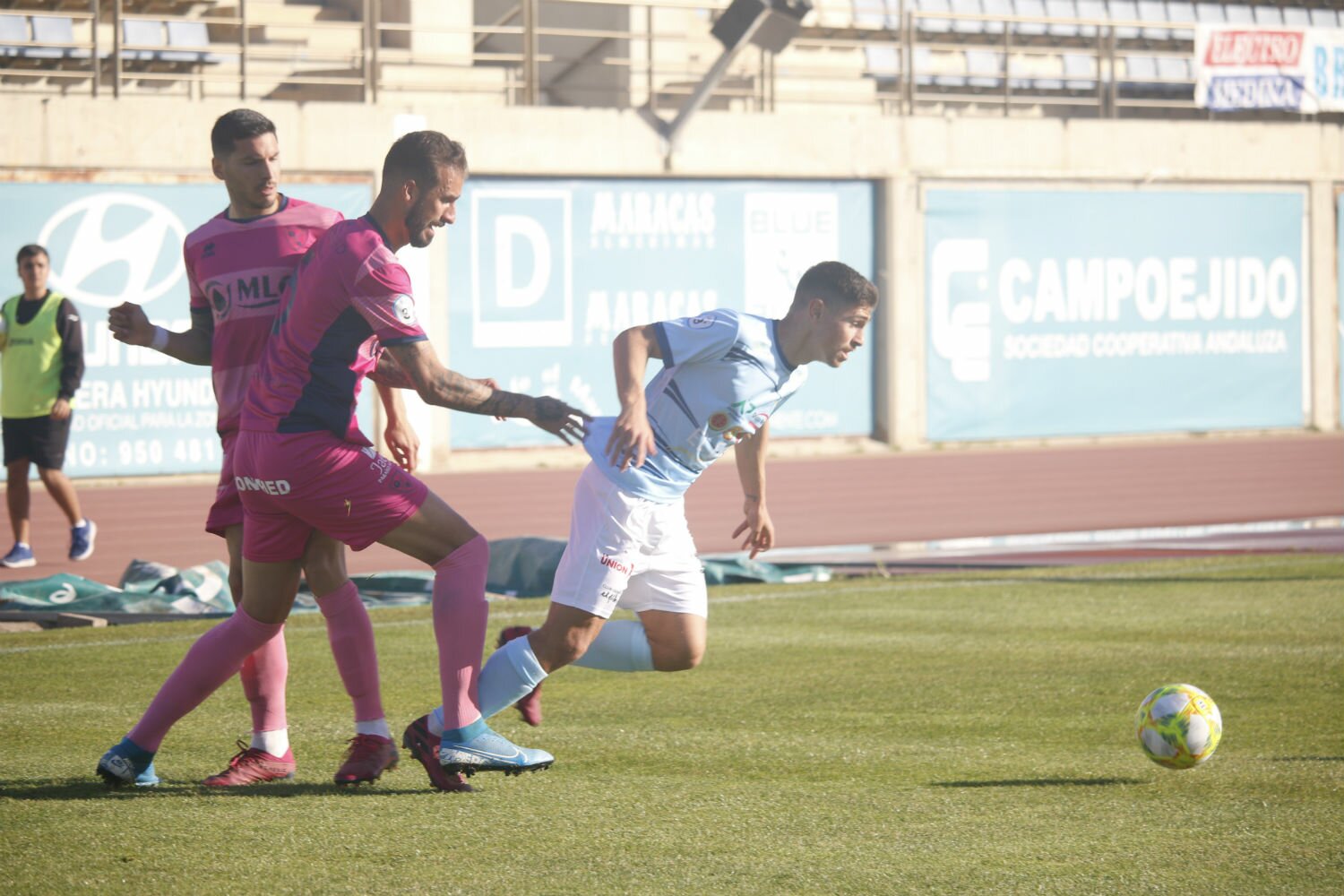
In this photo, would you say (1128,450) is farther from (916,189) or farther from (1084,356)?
(916,189)

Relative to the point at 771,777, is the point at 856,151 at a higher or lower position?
higher

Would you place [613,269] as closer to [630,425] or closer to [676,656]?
[676,656]

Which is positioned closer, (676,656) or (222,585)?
(676,656)

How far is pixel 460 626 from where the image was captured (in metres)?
5.31

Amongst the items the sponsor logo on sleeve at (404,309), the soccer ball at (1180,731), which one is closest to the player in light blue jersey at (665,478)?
the sponsor logo on sleeve at (404,309)

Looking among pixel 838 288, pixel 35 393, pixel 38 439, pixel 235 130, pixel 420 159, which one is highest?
pixel 235 130

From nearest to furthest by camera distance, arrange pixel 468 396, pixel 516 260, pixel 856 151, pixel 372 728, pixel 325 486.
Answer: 1. pixel 468 396
2. pixel 325 486
3. pixel 372 728
4. pixel 516 260
5. pixel 856 151

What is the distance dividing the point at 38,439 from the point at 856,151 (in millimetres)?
13366

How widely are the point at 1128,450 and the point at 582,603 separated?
1919cm

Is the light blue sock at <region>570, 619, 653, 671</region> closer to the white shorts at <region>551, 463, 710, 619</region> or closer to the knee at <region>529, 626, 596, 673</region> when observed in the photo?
the white shorts at <region>551, 463, 710, 619</region>

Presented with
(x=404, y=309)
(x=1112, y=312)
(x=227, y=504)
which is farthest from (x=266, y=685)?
(x=1112, y=312)

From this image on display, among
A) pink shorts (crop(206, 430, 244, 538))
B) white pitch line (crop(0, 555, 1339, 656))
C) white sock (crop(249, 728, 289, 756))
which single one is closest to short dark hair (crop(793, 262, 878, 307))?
pink shorts (crop(206, 430, 244, 538))

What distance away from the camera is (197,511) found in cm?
1686

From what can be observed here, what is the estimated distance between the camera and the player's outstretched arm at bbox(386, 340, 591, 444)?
4996 mm
